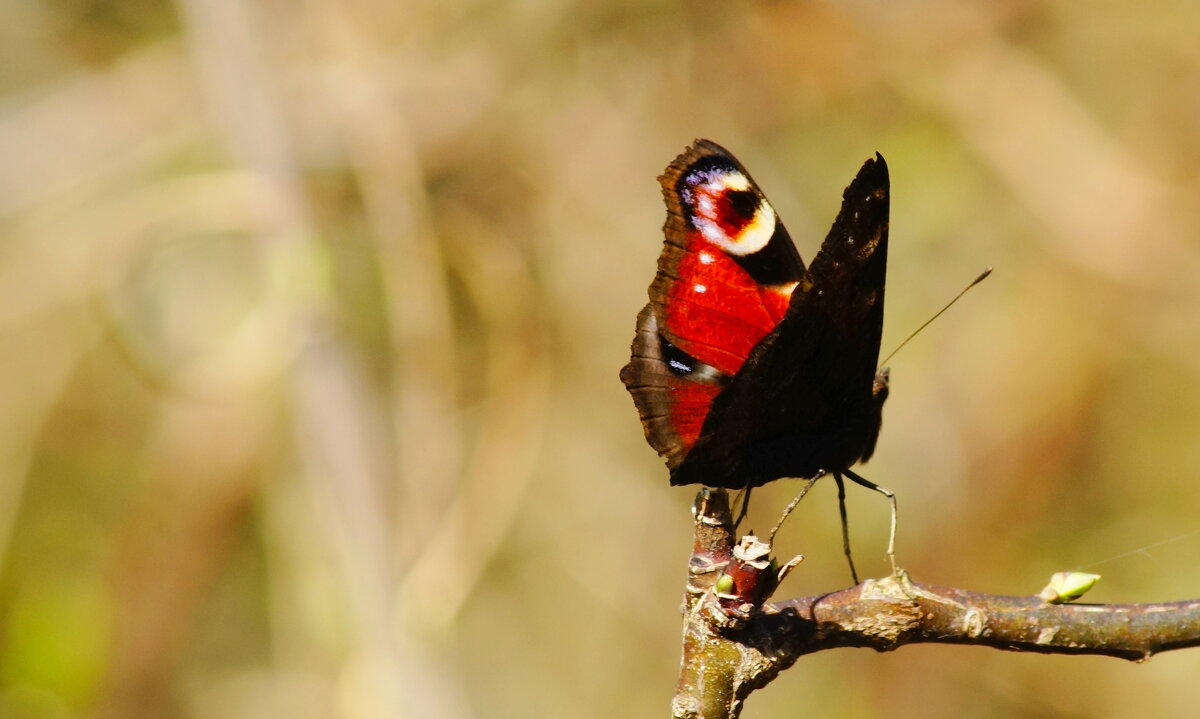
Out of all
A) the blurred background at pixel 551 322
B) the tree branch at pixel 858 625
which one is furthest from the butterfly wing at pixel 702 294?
the blurred background at pixel 551 322

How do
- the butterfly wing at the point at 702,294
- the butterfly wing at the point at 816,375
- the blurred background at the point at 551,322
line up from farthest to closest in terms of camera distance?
the blurred background at the point at 551,322
the butterfly wing at the point at 702,294
the butterfly wing at the point at 816,375

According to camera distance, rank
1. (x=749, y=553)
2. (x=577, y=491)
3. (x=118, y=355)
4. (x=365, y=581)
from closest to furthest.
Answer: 1. (x=749, y=553)
2. (x=365, y=581)
3. (x=118, y=355)
4. (x=577, y=491)

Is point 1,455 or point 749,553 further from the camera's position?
point 1,455


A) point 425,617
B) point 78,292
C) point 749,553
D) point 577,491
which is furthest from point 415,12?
point 749,553

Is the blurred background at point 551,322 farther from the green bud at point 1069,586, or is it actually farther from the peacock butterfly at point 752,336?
the green bud at point 1069,586

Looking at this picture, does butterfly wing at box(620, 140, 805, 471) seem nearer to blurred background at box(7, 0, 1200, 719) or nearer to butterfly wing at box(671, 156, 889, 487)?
butterfly wing at box(671, 156, 889, 487)

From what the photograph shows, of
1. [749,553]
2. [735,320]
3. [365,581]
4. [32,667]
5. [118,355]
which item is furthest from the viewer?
[118,355]

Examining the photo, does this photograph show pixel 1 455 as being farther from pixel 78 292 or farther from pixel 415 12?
pixel 415 12

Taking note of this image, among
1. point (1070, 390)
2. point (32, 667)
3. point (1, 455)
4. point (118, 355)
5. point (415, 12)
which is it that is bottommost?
point (32, 667)

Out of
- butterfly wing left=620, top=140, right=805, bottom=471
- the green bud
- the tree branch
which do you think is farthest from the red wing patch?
the green bud
